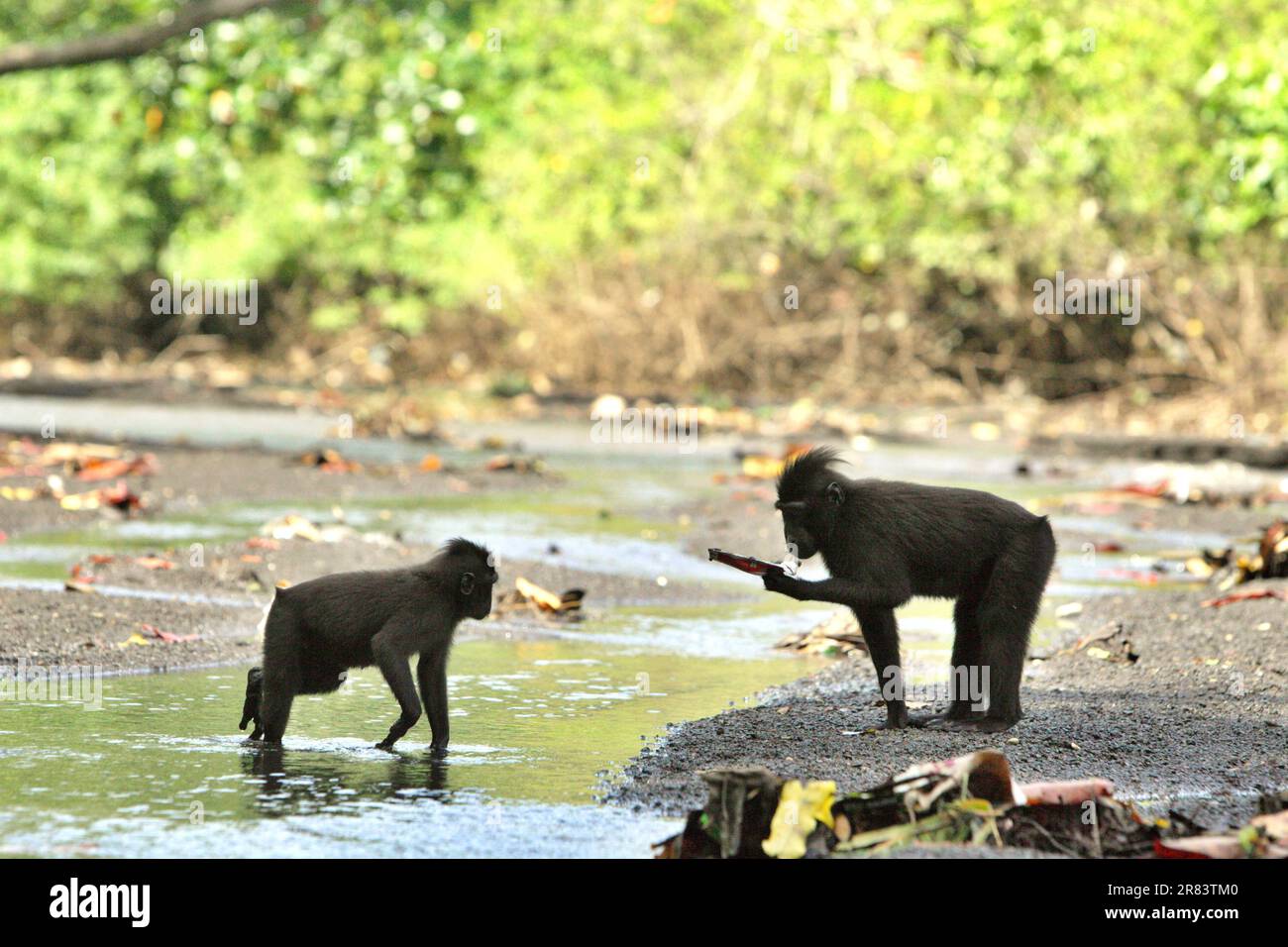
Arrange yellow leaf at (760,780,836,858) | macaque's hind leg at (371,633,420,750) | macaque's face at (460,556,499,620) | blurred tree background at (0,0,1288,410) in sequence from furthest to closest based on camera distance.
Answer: blurred tree background at (0,0,1288,410) < macaque's face at (460,556,499,620) < macaque's hind leg at (371,633,420,750) < yellow leaf at (760,780,836,858)

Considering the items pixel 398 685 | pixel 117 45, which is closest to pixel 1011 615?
pixel 398 685

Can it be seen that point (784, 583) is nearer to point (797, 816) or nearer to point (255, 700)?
point (797, 816)

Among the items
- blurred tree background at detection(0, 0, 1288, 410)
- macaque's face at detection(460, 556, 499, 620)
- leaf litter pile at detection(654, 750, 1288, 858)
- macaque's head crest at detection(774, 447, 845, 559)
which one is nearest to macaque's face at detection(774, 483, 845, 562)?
macaque's head crest at detection(774, 447, 845, 559)

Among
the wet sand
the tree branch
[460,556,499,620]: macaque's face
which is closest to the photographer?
the wet sand

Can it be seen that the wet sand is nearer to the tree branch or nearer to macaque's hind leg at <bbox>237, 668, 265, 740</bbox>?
macaque's hind leg at <bbox>237, 668, 265, 740</bbox>

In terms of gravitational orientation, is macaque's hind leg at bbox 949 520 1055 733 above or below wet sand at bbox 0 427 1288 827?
above

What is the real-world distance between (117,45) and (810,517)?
916 centimetres

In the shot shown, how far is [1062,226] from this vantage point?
20.5 meters

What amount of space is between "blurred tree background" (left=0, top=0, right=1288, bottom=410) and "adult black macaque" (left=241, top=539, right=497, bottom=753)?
11234 mm

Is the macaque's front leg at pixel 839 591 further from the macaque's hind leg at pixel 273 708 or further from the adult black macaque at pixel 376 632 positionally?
the macaque's hind leg at pixel 273 708

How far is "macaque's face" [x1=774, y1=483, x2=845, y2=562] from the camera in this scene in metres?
6.23

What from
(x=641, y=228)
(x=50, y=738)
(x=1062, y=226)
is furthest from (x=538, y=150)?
(x=50, y=738)

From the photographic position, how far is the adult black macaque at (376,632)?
18.7 feet
